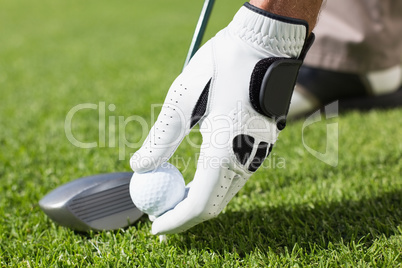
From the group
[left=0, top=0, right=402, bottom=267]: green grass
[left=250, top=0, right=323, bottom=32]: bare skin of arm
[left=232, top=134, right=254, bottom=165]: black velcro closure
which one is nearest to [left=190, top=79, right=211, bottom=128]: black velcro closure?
[left=232, top=134, right=254, bottom=165]: black velcro closure

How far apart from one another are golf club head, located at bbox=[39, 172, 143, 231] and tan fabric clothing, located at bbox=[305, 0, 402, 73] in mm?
2222

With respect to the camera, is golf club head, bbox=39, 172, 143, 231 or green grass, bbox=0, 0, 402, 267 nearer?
green grass, bbox=0, 0, 402, 267

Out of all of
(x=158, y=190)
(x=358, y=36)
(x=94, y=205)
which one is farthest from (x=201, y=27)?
(x=358, y=36)

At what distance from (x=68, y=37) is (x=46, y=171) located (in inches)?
Result: 272

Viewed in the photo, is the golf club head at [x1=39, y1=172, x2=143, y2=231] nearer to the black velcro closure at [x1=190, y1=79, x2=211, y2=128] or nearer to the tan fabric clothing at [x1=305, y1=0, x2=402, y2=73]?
the black velcro closure at [x1=190, y1=79, x2=211, y2=128]

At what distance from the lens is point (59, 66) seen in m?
6.29

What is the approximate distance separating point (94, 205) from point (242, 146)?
824 mm

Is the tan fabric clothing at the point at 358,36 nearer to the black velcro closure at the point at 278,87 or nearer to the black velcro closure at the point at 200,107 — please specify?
the black velcro closure at the point at 278,87

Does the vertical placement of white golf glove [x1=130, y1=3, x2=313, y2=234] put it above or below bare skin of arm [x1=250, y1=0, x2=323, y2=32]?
below

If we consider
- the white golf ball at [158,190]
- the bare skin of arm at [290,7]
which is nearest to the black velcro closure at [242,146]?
the white golf ball at [158,190]

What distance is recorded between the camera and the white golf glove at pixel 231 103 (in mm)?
1580

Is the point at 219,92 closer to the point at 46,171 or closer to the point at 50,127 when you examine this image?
the point at 46,171

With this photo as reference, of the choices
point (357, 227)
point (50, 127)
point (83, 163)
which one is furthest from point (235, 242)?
point (50, 127)

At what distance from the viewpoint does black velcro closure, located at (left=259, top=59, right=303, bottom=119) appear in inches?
61.6
